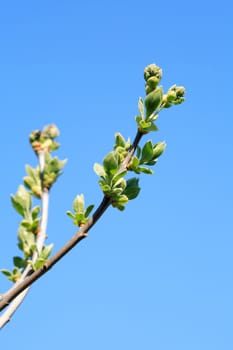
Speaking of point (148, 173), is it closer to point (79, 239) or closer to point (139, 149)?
point (139, 149)

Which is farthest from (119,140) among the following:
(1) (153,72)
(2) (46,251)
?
(2) (46,251)

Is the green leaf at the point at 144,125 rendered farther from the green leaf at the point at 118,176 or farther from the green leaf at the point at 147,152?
the green leaf at the point at 118,176

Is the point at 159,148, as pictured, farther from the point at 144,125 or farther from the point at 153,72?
the point at 153,72

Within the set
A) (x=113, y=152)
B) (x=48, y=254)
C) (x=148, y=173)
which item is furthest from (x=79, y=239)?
(x=148, y=173)

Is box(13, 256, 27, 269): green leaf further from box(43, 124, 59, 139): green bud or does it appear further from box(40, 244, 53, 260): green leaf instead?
box(43, 124, 59, 139): green bud

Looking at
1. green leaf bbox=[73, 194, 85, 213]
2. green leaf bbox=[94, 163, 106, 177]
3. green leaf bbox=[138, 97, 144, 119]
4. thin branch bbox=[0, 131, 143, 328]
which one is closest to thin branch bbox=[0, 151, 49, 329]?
thin branch bbox=[0, 131, 143, 328]

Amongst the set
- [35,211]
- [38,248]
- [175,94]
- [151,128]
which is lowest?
[38,248]
